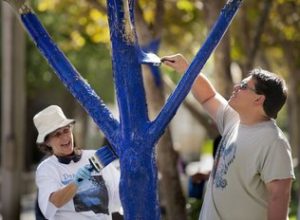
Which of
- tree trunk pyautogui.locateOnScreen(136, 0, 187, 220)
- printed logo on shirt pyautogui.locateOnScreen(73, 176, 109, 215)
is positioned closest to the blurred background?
tree trunk pyautogui.locateOnScreen(136, 0, 187, 220)

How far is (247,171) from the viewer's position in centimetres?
439

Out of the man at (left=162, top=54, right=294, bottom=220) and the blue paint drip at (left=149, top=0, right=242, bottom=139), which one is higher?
the blue paint drip at (left=149, top=0, right=242, bottom=139)

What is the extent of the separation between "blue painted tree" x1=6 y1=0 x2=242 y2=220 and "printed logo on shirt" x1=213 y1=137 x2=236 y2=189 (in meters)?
0.35

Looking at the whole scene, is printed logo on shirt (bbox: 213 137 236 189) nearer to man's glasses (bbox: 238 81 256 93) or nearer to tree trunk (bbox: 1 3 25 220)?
man's glasses (bbox: 238 81 256 93)

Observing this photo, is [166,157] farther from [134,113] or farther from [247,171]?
[247,171]

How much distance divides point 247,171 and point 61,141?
4.79 feet

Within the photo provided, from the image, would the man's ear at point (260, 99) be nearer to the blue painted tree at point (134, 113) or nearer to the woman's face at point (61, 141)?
the blue painted tree at point (134, 113)

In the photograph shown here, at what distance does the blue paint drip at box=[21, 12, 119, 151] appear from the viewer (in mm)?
4812

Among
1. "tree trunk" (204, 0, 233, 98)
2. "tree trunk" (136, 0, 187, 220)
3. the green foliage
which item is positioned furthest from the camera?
the green foliage

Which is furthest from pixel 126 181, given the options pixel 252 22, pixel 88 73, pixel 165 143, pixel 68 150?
pixel 88 73

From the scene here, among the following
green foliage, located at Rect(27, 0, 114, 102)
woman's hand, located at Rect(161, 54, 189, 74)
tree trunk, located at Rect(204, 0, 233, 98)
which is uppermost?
green foliage, located at Rect(27, 0, 114, 102)

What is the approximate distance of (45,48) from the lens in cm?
494

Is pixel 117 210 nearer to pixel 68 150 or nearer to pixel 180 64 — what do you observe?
pixel 68 150

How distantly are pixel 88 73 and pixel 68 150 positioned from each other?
79.8ft
